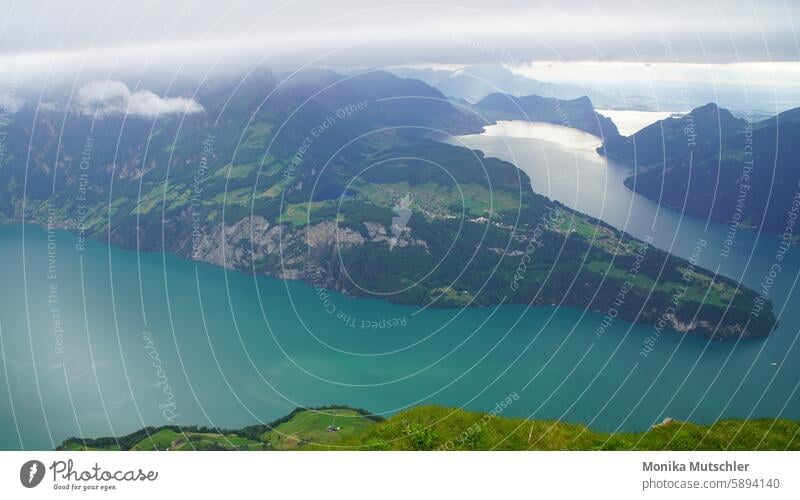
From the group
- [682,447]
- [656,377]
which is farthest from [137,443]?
[656,377]

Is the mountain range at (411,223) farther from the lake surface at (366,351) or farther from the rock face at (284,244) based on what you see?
the lake surface at (366,351)

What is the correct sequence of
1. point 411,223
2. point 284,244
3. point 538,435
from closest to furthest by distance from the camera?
point 538,435, point 411,223, point 284,244

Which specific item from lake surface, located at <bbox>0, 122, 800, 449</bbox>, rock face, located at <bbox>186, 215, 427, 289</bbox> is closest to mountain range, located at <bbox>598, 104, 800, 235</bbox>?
lake surface, located at <bbox>0, 122, 800, 449</bbox>

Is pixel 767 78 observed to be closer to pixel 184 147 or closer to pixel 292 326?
pixel 292 326

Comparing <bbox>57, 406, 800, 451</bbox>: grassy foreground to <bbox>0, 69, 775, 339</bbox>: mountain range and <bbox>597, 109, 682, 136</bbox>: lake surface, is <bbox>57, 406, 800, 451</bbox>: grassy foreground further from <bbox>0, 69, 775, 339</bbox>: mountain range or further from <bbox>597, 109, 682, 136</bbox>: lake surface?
<bbox>597, 109, 682, 136</bbox>: lake surface

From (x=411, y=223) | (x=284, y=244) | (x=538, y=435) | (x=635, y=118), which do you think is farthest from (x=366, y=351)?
(x=538, y=435)

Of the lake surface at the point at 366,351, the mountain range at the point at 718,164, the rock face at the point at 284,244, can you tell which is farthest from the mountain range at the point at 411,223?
the mountain range at the point at 718,164

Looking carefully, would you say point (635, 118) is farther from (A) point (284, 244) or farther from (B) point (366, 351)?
(A) point (284, 244)
